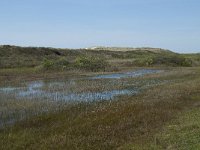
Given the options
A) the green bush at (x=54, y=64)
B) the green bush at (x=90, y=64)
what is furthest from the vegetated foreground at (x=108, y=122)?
the green bush at (x=90, y=64)

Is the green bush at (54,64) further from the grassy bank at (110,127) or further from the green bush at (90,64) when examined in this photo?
the grassy bank at (110,127)

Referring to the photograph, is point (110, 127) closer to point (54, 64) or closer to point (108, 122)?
point (108, 122)

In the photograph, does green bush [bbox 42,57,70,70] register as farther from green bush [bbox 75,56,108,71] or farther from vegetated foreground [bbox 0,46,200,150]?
vegetated foreground [bbox 0,46,200,150]

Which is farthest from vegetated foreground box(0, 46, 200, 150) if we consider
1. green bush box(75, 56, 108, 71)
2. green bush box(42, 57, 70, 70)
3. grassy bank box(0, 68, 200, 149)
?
green bush box(75, 56, 108, 71)

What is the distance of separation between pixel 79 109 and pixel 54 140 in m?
7.04

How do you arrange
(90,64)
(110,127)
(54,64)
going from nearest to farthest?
(110,127) → (54,64) → (90,64)

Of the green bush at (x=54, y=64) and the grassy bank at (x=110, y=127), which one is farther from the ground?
the green bush at (x=54, y=64)

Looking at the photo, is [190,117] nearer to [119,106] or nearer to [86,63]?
[119,106]

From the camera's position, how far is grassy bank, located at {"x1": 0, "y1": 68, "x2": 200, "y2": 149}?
14.1 metres

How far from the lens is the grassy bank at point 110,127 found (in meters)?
14.1

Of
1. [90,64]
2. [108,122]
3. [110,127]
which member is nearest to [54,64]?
[90,64]

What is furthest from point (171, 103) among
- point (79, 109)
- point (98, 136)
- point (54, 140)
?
point (54, 140)

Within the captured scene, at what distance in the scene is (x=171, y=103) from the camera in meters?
22.7

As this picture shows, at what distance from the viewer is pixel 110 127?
1680 centimetres
